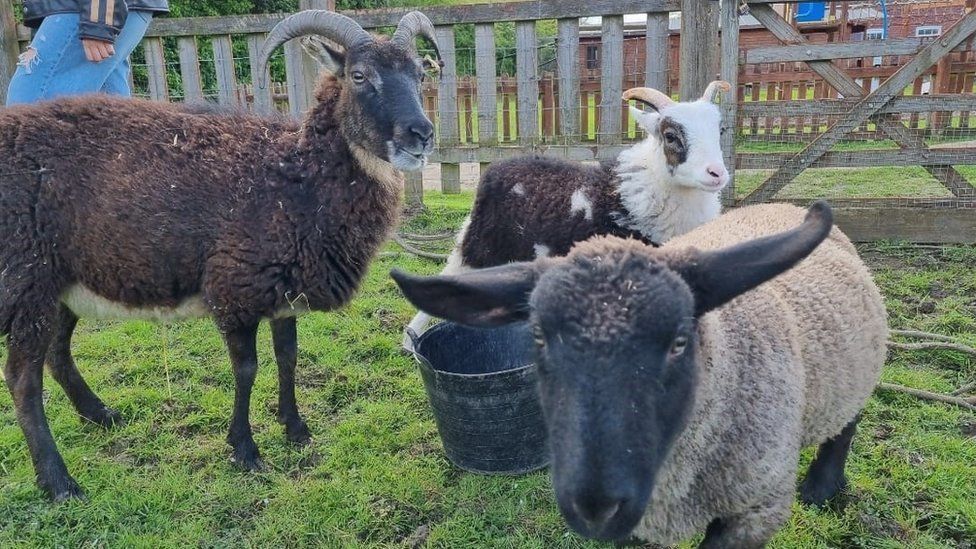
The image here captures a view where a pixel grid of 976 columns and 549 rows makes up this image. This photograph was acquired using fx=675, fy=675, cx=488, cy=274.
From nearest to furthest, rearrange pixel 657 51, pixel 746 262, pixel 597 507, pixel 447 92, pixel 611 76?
pixel 597 507, pixel 746 262, pixel 657 51, pixel 611 76, pixel 447 92

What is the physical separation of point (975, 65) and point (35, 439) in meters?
14.8

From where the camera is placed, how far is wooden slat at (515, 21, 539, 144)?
7.88 meters

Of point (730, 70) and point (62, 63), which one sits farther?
point (730, 70)

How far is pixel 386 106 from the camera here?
3990 millimetres

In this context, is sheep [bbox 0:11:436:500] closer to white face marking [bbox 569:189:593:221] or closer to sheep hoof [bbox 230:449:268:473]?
sheep hoof [bbox 230:449:268:473]

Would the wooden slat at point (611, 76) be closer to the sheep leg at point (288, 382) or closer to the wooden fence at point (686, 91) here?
the wooden fence at point (686, 91)

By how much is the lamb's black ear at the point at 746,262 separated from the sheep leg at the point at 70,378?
12.3 ft

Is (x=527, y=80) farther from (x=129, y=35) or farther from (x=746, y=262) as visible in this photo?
(x=746, y=262)

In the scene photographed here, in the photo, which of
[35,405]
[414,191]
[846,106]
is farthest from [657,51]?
[35,405]

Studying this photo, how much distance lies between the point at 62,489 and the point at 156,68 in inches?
267

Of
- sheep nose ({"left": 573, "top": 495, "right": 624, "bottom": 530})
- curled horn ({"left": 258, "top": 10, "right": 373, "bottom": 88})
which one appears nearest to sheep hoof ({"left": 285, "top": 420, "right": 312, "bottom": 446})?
curled horn ({"left": 258, "top": 10, "right": 373, "bottom": 88})

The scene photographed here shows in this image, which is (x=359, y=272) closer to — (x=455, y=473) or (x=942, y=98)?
(x=455, y=473)

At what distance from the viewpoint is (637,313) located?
196cm

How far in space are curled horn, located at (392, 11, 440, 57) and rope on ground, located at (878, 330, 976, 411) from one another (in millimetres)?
3672
